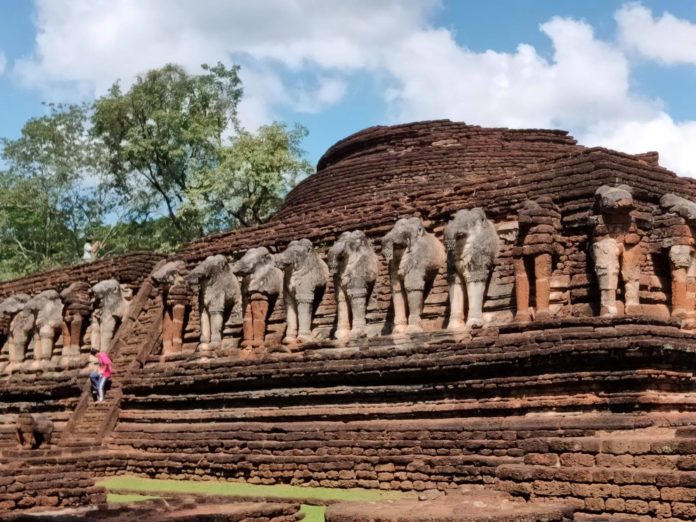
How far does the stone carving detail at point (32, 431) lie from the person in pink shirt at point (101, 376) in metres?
2.39

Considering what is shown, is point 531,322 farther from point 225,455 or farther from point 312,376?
point 225,455

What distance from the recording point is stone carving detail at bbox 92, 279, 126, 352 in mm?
17656

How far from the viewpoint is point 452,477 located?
9500 mm

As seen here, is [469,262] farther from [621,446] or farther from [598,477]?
[598,477]

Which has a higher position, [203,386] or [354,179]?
[354,179]

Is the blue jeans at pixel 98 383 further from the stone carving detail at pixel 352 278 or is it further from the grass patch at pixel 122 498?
the stone carving detail at pixel 352 278

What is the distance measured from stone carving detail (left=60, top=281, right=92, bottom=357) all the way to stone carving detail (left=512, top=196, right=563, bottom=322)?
423 inches

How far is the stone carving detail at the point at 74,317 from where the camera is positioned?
1820 cm

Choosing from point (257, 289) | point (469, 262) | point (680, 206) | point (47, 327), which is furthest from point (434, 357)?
point (47, 327)

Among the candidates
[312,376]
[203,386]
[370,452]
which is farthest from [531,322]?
[203,386]

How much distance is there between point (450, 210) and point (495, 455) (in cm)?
399

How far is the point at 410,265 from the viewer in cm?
1190

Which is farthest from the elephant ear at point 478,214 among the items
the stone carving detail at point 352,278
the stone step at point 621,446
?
the stone step at point 621,446

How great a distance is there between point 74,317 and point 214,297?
4840 millimetres
